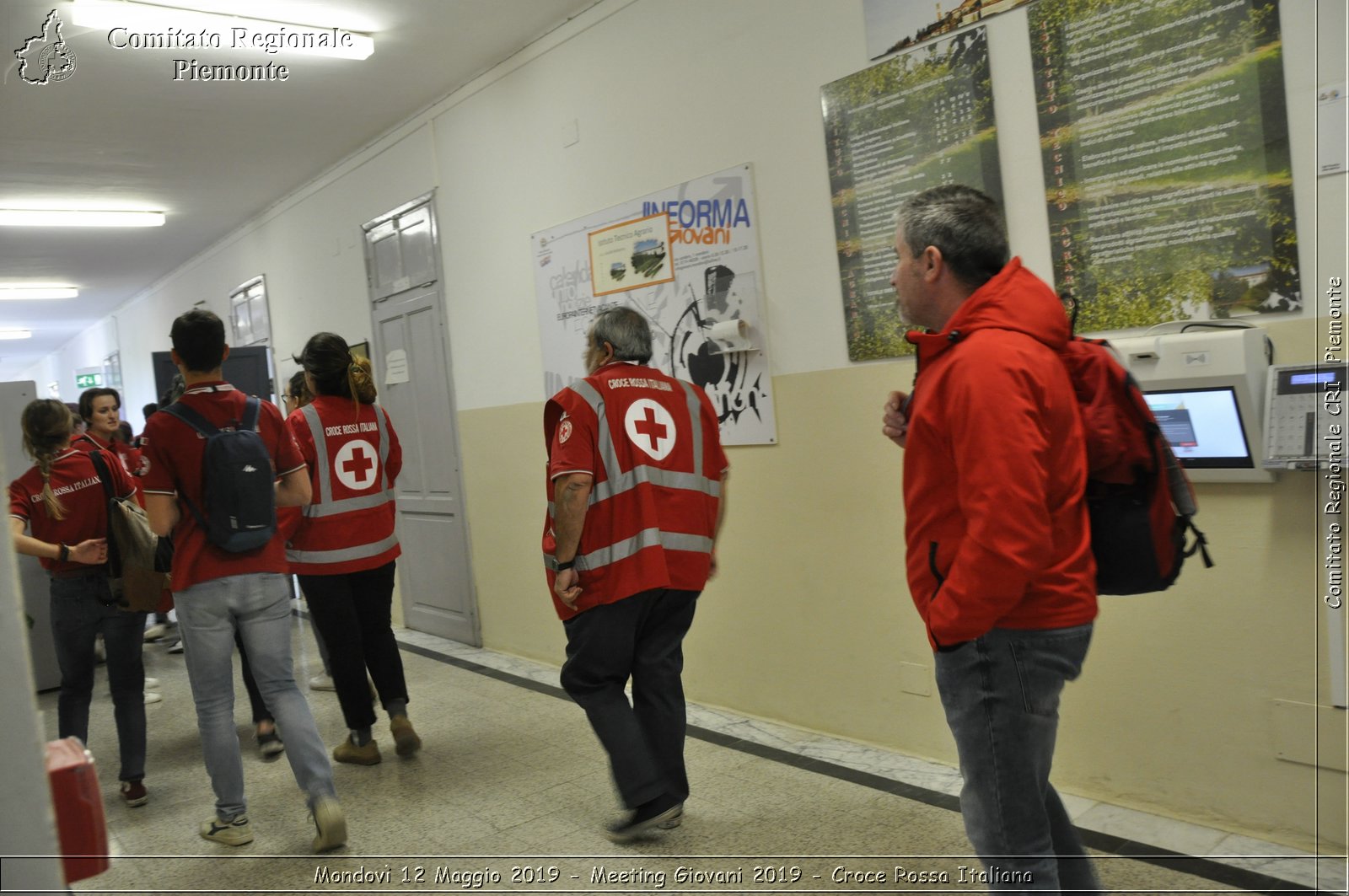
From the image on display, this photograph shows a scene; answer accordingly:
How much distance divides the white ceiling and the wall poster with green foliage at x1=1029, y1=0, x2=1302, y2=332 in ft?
8.39

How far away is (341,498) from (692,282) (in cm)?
163

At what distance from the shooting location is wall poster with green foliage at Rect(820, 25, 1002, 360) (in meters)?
2.94

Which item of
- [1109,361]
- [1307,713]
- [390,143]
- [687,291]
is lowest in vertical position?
[1307,713]

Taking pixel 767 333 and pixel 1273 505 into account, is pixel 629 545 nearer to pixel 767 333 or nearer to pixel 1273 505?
pixel 767 333

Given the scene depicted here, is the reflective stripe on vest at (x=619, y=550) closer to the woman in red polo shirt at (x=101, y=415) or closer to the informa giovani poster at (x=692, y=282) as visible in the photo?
the informa giovani poster at (x=692, y=282)

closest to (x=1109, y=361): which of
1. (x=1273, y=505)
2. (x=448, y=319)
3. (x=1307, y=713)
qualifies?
(x=1273, y=505)

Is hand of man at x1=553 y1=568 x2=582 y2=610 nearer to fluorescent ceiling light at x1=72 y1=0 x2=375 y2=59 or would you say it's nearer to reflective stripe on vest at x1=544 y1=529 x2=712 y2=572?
reflective stripe on vest at x1=544 y1=529 x2=712 y2=572

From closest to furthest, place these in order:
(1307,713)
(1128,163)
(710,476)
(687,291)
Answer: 1. (1307,713)
2. (1128,163)
3. (710,476)
4. (687,291)

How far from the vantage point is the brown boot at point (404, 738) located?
12.2ft

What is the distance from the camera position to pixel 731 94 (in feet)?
12.3

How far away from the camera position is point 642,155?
4223mm

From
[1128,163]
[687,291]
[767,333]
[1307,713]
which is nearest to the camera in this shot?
[1307,713]

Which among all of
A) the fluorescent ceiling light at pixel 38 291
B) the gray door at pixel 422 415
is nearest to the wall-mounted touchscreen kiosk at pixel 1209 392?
the gray door at pixel 422 415

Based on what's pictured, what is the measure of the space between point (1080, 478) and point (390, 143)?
5495 millimetres
